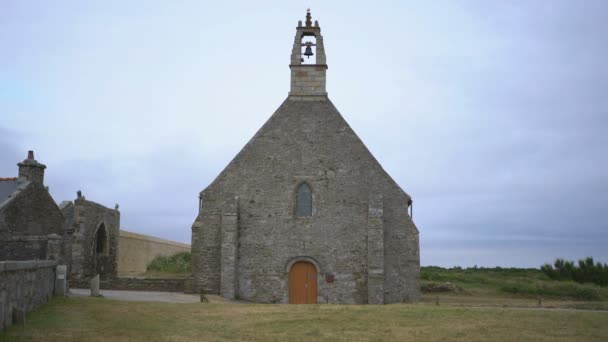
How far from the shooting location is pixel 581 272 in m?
34.3

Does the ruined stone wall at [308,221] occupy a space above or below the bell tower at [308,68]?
below

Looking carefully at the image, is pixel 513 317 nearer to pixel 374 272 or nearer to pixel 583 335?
pixel 583 335

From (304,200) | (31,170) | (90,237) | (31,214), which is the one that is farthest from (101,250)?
(304,200)

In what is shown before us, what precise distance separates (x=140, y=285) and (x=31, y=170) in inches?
273

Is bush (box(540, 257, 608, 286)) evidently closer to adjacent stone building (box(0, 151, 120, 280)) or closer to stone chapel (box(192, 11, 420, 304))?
stone chapel (box(192, 11, 420, 304))

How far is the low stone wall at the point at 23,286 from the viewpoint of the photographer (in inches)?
444

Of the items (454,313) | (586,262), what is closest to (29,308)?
(454,313)

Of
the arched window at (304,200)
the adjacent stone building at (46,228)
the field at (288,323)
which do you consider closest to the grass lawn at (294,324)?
the field at (288,323)

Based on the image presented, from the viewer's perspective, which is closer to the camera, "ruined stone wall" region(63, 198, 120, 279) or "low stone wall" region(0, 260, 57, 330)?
"low stone wall" region(0, 260, 57, 330)

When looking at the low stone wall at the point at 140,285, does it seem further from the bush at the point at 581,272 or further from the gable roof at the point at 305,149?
the bush at the point at 581,272

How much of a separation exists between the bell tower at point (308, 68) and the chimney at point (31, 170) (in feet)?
38.0

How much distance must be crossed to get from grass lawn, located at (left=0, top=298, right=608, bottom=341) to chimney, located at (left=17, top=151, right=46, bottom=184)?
9.99 meters

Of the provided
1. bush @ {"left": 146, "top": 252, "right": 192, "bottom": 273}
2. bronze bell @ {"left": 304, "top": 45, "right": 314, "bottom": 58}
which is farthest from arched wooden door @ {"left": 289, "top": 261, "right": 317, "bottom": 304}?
bush @ {"left": 146, "top": 252, "right": 192, "bottom": 273}

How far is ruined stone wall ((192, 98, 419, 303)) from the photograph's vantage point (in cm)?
2308
